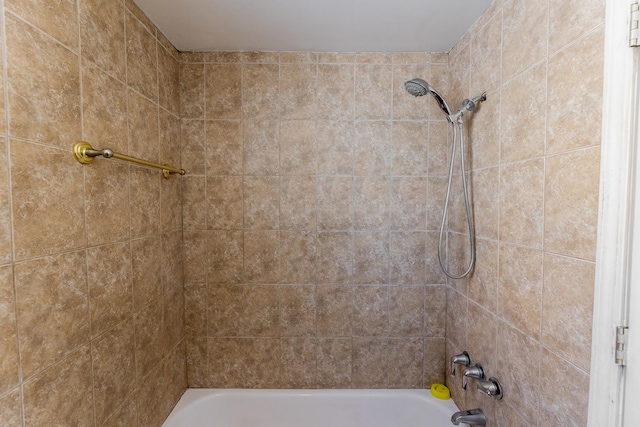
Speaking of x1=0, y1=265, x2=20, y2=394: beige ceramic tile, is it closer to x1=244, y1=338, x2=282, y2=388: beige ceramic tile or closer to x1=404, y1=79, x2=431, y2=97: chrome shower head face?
x1=244, y1=338, x2=282, y2=388: beige ceramic tile

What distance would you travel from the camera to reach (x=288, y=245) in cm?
178

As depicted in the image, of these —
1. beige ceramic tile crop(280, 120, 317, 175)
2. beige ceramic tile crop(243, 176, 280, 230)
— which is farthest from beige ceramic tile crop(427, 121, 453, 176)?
beige ceramic tile crop(243, 176, 280, 230)

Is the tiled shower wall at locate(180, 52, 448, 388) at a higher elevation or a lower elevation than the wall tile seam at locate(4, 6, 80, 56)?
lower

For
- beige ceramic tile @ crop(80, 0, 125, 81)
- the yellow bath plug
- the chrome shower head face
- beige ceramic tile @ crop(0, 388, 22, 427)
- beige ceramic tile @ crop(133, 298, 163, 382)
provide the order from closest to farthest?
beige ceramic tile @ crop(0, 388, 22, 427) → beige ceramic tile @ crop(80, 0, 125, 81) → beige ceramic tile @ crop(133, 298, 163, 382) → the chrome shower head face → the yellow bath plug

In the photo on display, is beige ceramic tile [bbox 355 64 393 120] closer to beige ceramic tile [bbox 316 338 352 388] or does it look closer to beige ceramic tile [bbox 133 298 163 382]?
beige ceramic tile [bbox 316 338 352 388]

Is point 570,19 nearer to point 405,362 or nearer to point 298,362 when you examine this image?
point 405,362

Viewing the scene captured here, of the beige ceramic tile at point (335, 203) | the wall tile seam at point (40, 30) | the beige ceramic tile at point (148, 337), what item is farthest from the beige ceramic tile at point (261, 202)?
the wall tile seam at point (40, 30)

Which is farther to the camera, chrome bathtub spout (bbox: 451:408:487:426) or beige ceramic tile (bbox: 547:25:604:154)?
chrome bathtub spout (bbox: 451:408:487:426)

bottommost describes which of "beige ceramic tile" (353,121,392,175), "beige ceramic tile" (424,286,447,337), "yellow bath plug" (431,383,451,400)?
"yellow bath plug" (431,383,451,400)

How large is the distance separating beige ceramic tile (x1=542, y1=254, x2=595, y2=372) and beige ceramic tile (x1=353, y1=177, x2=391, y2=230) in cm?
88

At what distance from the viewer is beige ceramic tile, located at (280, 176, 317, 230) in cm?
177

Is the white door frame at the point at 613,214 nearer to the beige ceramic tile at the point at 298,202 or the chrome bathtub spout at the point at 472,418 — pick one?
the chrome bathtub spout at the point at 472,418

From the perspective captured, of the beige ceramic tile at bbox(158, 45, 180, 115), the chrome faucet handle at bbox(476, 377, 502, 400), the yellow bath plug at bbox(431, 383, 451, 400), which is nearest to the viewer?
the chrome faucet handle at bbox(476, 377, 502, 400)

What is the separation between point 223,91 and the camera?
5.75 ft
